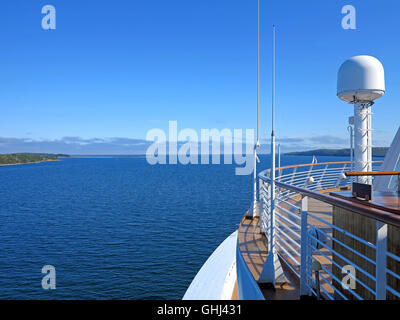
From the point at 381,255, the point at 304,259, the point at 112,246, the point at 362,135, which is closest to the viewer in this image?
the point at 381,255

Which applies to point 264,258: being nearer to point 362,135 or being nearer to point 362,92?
point 362,135

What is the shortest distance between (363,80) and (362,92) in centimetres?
29

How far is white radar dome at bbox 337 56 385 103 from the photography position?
24.8 feet

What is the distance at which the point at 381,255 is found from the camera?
5.15 ft

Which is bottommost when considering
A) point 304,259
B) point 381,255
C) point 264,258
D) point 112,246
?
point 112,246

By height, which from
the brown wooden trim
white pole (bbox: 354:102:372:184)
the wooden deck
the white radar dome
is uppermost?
the white radar dome

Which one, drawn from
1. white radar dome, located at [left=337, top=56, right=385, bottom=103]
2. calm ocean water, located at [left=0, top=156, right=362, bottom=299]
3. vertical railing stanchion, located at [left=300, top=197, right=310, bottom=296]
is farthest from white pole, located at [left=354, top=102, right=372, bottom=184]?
calm ocean water, located at [left=0, top=156, right=362, bottom=299]

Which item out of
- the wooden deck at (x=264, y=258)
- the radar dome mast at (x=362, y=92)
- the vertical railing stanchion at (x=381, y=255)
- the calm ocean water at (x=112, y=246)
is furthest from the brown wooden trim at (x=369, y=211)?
the calm ocean water at (x=112, y=246)

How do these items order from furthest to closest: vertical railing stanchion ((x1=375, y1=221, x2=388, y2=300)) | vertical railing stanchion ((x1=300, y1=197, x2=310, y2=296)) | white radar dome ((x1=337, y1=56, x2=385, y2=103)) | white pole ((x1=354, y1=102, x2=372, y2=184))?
white pole ((x1=354, y1=102, x2=372, y2=184)) → white radar dome ((x1=337, y1=56, x2=385, y2=103)) → vertical railing stanchion ((x1=300, y1=197, x2=310, y2=296)) → vertical railing stanchion ((x1=375, y1=221, x2=388, y2=300))

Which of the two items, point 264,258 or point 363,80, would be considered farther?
point 363,80

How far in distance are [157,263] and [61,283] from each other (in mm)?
4497

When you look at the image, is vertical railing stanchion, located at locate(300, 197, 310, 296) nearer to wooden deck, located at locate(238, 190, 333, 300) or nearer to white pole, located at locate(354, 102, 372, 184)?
wooden deck, located at locate(238, 190, 333, 300)

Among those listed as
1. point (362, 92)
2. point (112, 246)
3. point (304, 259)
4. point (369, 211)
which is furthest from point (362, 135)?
point (112, 246)
